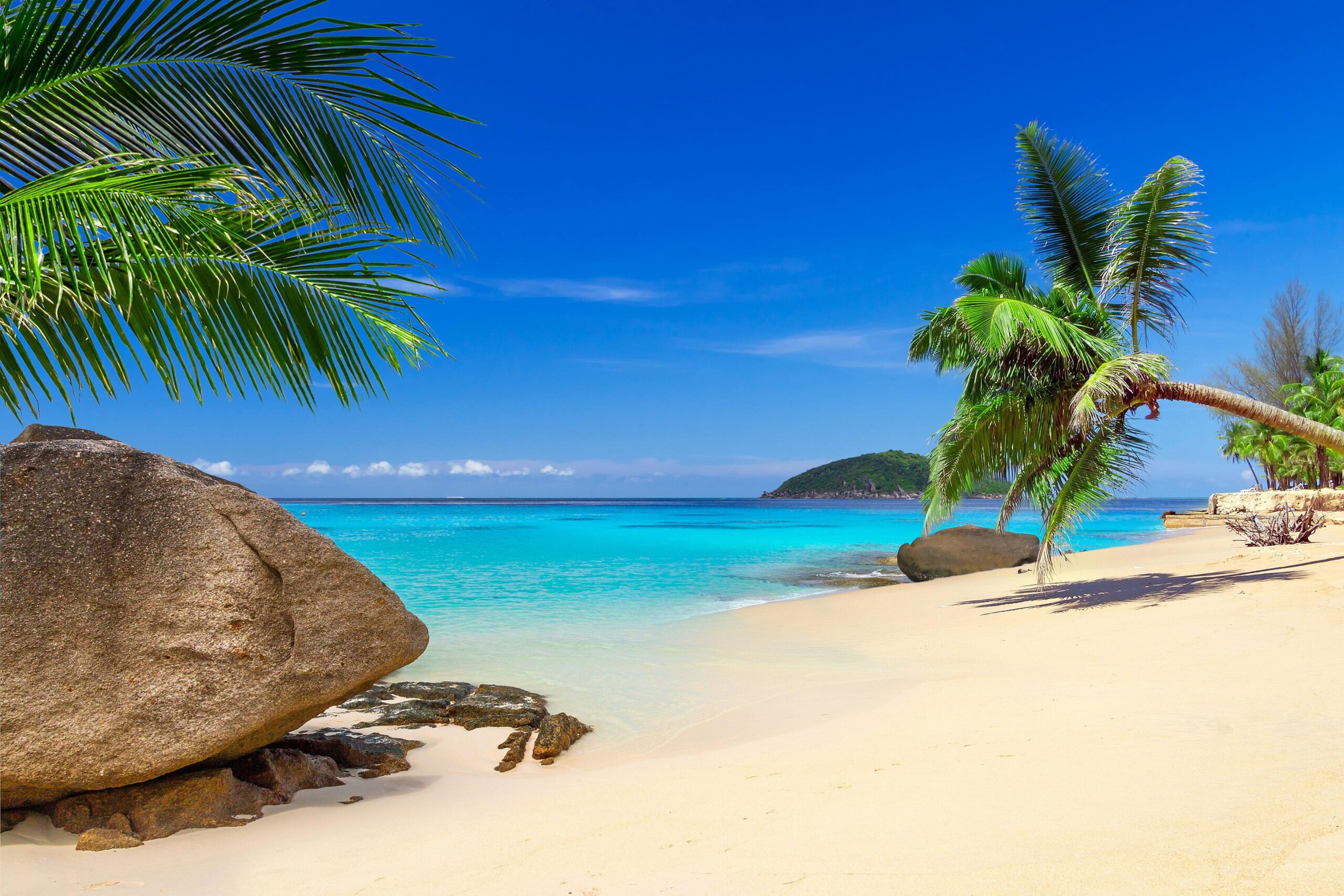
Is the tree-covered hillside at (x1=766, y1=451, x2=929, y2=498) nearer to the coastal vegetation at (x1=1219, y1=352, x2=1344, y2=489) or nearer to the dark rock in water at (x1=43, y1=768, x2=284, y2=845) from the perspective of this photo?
the coastal vegetation at (x1=1219, y1=352, x2=1344, y2=489)

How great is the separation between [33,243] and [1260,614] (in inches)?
399

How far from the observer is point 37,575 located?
345 cm

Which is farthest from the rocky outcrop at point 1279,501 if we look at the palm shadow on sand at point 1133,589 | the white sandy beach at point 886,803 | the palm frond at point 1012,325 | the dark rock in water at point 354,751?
the dark rock in water at point 354,751

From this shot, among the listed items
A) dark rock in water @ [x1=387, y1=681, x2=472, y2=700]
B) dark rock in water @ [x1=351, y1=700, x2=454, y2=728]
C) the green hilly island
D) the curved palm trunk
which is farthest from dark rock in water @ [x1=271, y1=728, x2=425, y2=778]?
the green hilly island

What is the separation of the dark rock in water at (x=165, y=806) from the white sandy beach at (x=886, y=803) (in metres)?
0.10

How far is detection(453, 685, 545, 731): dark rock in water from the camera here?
621cm

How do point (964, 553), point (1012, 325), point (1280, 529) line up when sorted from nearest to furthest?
point (1012, 325) < point (1280, 529) < point (964, 553)

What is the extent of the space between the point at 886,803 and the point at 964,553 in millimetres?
15922

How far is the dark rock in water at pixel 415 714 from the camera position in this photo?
19.9 ft

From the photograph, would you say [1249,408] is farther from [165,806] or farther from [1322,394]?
[1322,394]

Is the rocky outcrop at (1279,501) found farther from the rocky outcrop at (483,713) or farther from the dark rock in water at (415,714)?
the dark rock in water at (415,714)

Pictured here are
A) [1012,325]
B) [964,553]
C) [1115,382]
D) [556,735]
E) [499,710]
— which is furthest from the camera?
[964,553]

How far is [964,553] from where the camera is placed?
18.1 meters

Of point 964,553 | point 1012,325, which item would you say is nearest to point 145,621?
point 1012,325
